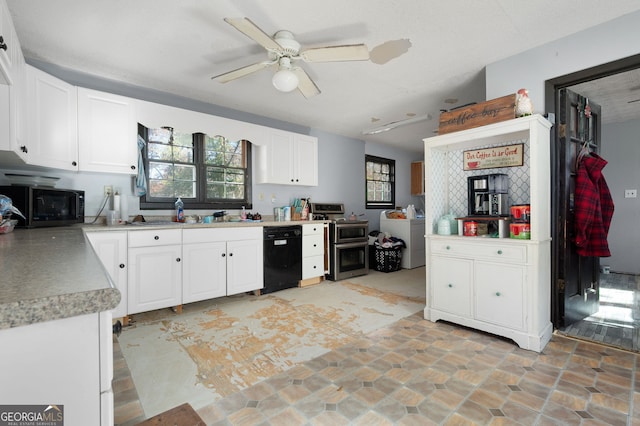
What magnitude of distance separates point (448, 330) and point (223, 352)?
186cm

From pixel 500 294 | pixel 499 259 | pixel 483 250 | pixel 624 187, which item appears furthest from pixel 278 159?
pixel 624 187

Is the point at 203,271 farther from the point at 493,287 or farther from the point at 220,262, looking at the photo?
the point at 493,287

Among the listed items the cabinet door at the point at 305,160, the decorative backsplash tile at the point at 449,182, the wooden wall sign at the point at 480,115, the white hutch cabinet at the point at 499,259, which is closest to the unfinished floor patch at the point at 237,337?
the white hutch cabinet at the point at 499,259

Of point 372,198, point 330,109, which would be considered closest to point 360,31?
point 330,109

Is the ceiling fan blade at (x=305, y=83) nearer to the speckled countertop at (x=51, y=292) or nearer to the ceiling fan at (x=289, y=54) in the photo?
the ceiling fan at (x=289, y=54)

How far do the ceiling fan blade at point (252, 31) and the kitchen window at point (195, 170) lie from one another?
6.62 feet

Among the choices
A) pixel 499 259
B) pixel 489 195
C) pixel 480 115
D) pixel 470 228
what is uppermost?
pixel 480 115

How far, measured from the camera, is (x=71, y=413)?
51cm

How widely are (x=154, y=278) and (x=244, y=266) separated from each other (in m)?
0.95

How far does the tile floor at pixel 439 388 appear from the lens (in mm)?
1527

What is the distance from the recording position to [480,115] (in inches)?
101

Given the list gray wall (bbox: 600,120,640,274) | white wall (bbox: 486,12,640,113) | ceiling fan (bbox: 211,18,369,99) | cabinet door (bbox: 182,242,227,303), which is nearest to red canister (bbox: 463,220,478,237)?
white wall (bbox: 486,12,640,113)

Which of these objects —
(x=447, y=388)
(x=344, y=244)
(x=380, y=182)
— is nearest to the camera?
(x=447, y=388)

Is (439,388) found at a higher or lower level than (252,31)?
lower
